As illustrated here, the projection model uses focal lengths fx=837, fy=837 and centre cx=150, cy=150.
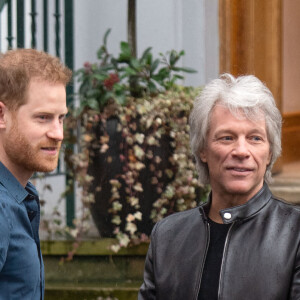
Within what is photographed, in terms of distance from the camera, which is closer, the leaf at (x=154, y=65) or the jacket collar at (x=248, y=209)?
the jacket collar at (x=248, y=209)

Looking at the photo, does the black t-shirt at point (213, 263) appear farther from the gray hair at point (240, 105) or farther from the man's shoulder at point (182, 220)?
the gray hair at point (240, 105)

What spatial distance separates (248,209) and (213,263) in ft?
0.62

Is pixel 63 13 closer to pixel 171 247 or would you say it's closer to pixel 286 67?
pixel 286 67

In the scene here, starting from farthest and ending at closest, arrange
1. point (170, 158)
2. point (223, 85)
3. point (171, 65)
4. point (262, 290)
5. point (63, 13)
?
point (63, 13) < point (171, 65) < point (170, 158) < point (223, 85) < point (262, 290)

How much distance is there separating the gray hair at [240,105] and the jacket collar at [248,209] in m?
0.12

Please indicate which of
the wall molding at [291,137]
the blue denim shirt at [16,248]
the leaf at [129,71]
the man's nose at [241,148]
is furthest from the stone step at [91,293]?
the blue denim shirt at [16,248]

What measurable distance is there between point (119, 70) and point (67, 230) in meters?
1.00

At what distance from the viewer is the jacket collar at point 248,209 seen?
2.42m

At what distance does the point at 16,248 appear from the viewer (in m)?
2.07

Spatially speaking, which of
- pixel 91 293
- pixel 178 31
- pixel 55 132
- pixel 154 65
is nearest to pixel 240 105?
pixel 55 132

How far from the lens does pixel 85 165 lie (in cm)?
476

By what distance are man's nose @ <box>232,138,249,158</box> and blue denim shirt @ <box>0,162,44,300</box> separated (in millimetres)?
632

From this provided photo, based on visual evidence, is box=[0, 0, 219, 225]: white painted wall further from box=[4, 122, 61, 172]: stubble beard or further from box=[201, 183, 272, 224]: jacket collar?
box=[4, 122, 61, 172]: stubble beard

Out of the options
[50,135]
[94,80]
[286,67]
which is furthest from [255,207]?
[286,67]
